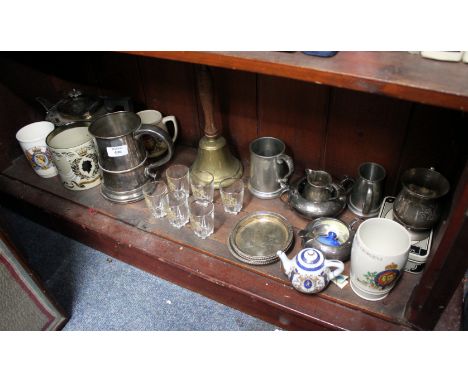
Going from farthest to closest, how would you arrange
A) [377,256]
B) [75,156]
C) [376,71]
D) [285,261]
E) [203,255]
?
[75,156], [203,255], [285,261], [377,256], [376,71]

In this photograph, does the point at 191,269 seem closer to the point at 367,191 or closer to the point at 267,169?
the point at 267,169

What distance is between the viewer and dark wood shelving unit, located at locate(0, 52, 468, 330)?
630mm

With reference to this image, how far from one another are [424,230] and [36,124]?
3.72ft

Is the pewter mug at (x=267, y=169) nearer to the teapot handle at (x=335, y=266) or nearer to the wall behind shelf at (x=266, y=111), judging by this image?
the wall behind shelf at (x=266, y=111)

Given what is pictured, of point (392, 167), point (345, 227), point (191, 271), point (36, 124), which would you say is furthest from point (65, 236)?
point (392, 167)

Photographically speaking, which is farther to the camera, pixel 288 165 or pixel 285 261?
pixel 288 165

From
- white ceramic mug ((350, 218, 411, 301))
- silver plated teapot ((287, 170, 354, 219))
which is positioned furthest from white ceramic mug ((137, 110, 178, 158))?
white ceramic mug ((350, 218, 411, 301))

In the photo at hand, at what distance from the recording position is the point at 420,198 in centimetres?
86

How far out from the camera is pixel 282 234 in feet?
3.31

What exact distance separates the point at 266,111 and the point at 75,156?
0.53 m

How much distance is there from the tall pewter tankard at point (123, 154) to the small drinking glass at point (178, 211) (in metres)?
0.11

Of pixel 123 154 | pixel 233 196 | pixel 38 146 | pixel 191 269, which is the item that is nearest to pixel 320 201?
pixel 233 196

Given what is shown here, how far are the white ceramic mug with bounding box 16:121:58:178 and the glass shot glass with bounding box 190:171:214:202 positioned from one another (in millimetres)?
459

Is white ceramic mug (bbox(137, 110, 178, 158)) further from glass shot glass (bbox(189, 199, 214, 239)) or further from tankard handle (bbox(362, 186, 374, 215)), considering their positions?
tankard handle (bbox(362, 186, 374, 215))
